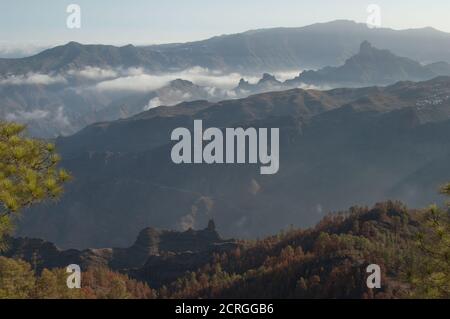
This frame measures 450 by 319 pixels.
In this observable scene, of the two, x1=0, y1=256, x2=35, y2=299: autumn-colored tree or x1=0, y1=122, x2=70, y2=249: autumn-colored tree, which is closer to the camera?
x1=0, y1=122, x2=70, y2=249: autumn-colored tree

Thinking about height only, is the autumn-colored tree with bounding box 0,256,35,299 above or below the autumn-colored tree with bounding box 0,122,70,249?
below

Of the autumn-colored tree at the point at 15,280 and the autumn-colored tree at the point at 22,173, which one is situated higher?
the autumn-colored tree at the point at 22,173

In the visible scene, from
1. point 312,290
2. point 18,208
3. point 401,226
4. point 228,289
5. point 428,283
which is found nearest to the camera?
point 18,208

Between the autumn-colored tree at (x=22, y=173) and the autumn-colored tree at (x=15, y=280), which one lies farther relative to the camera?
the autumn-colored tree at (x=15, y=280)

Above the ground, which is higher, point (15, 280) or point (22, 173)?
point (22, 173)

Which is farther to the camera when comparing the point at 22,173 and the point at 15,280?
the point at 15,280

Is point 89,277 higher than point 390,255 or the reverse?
the reverse

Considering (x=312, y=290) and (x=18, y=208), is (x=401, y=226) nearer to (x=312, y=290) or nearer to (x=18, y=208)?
(x=312, y=290)
